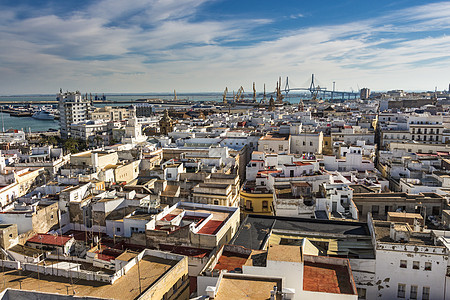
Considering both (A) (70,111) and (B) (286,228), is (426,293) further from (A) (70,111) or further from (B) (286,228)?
(A) (70,111)

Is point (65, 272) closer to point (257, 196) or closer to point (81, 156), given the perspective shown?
point (257, 196)

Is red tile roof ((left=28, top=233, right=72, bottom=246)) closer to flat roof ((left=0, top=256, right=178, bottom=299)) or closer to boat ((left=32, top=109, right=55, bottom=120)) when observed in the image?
flat roof ((left=0, top=256, right=178, bottom=299))

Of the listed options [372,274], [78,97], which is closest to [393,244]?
[372,274]

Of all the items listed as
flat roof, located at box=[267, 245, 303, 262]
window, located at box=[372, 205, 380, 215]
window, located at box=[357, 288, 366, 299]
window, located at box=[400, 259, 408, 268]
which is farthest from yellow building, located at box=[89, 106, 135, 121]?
window, located at box=[400, 259, 408, 268]

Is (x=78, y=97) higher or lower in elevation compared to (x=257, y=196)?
higher

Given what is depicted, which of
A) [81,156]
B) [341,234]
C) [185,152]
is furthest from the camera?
[185,152]

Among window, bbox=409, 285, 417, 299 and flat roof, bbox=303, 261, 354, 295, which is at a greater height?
flat roof, bbox=303, 261, 354, 295
